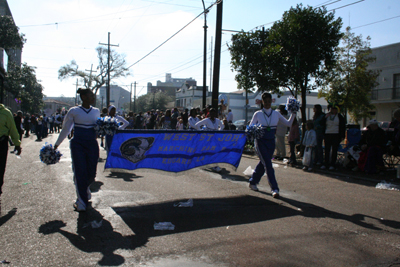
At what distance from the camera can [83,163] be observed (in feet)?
17.7

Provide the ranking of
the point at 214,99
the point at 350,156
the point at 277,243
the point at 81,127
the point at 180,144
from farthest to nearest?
the point at 214,99 → the point at 350,156 → the point at 180,144 → the point at 81,127 → the point at 277,243

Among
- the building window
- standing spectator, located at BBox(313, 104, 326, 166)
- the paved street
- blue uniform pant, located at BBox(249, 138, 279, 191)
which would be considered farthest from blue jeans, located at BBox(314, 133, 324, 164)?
the building window

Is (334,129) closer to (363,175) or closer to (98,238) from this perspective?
(363,175)

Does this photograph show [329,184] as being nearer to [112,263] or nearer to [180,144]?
[180,144]

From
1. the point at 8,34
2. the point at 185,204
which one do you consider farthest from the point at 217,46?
the point at 8,34

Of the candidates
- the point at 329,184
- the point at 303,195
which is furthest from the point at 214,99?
the point at 303,195

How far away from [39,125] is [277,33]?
18577 millimetres

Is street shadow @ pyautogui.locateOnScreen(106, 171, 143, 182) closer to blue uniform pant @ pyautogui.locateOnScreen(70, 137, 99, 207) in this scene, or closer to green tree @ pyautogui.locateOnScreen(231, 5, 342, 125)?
blue uniform pant @ pyautogui.locateOnScreen(70, 137, 99, 207)

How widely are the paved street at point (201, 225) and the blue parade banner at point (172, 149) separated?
62 centimetres

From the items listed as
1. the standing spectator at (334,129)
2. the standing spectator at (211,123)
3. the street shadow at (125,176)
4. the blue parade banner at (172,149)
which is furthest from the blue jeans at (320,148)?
the street shadow at (125,176)

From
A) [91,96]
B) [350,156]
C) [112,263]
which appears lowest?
[112,263]

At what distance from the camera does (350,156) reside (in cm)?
1024

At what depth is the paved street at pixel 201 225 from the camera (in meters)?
3.70

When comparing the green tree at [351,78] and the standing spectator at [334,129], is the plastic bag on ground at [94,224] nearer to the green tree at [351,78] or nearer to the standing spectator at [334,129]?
the standing spectator at [334,129]
